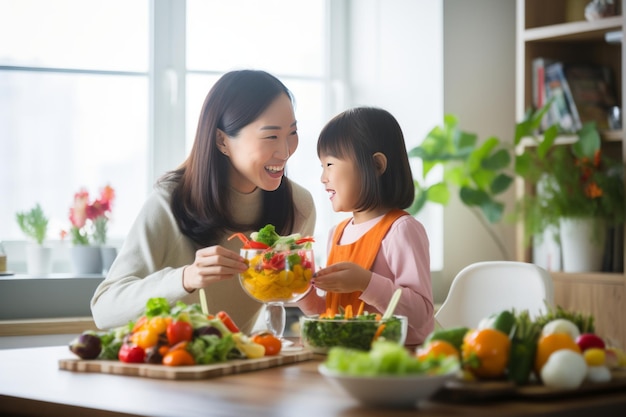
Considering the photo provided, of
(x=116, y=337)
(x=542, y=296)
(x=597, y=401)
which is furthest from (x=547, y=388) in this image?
(x=542, y=296)

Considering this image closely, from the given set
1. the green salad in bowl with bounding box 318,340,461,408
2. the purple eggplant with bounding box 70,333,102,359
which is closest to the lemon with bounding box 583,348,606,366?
the green salad in bowl with bounding box 318,340,461,408

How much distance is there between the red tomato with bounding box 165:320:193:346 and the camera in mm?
1682

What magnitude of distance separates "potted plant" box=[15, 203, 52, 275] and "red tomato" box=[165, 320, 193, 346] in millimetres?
2098

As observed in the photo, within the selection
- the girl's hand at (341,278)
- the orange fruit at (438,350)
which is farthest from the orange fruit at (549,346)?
the girl's hand at (341,278)

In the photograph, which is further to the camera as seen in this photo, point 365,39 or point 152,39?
point 365,39

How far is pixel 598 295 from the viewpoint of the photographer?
357 centimetres

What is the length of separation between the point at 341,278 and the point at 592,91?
2.20 meters

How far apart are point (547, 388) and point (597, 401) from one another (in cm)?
7

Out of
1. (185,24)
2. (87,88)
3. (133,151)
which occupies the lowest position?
(133,151)

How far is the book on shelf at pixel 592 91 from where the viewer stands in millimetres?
3805

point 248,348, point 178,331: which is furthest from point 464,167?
point 178,331

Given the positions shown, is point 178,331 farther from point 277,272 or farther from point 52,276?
point 52,276

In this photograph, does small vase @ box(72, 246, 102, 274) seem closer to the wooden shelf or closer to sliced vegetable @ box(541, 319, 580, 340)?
the wooden shelf

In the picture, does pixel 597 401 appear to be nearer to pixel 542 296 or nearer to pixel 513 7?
pixel 542 296
